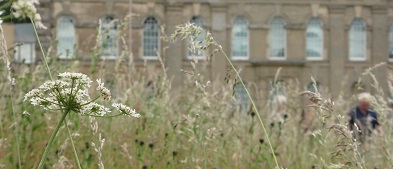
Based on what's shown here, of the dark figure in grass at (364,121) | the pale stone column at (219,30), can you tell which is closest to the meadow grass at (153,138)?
the dark figure in grass at (364,121)

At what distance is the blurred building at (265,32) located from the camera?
29.8 metres

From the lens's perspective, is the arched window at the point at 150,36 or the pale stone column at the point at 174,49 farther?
the arched window at the point at 150,36

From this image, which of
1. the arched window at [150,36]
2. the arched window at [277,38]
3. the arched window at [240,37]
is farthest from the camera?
the arched window at [277,38]

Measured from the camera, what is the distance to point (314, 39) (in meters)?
31.7

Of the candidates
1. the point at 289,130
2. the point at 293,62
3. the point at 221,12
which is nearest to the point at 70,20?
the point at 221,12

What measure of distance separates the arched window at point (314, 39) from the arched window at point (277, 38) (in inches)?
44.8

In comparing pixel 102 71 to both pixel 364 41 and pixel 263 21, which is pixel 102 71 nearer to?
pixel 263 21

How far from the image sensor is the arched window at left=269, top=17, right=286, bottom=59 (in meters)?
31.2

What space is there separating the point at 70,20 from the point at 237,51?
720cm

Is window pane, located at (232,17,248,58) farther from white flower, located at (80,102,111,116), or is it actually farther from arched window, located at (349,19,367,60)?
white flower, located at (80,102,111,116)

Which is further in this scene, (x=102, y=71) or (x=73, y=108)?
Answer: (x=102, y=71)

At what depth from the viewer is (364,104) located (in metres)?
11.2

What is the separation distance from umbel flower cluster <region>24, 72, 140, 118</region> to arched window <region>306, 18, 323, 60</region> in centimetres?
2979

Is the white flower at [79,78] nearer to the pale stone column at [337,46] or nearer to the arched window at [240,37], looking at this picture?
the arched window at [240,37]
